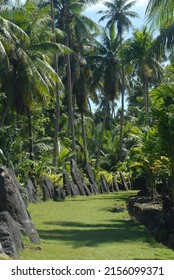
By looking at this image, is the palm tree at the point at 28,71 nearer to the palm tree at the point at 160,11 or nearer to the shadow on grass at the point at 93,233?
the palm tree at the point at 160,11

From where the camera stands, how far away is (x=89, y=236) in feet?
37.5

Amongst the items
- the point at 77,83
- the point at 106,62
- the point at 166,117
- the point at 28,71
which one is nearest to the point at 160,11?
the point at 166,117

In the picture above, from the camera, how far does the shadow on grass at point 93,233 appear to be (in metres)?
10.8

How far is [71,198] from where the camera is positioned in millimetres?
22875

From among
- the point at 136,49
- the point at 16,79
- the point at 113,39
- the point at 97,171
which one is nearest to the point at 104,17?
the point at 113,39

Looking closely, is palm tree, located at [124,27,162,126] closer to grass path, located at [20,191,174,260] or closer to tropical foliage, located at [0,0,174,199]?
tropical foliage, located at [0,0,174,199]

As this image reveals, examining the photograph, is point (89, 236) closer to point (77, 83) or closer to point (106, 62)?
point (77, 83)

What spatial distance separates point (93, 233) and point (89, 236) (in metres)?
0.54

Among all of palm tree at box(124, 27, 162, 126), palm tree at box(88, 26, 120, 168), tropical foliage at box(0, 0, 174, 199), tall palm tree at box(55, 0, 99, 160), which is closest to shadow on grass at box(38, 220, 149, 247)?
tropical foliage at box(0, 0, 174, 199)

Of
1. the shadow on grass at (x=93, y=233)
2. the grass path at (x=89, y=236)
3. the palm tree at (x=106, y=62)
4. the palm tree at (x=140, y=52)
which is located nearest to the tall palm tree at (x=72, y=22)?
the palm tree at (x=140, y=52)

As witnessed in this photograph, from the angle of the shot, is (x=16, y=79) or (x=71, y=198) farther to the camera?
(x=16, y=79)

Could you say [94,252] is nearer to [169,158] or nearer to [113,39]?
[169,158]

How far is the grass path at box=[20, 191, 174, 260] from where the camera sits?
29.7 feet
